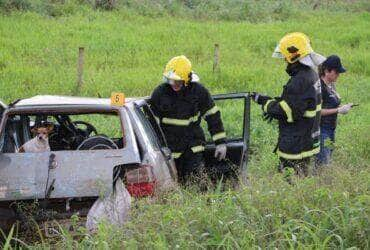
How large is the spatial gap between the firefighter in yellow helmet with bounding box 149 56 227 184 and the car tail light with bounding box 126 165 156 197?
1661 millimetres

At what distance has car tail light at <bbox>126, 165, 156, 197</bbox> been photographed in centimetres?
533

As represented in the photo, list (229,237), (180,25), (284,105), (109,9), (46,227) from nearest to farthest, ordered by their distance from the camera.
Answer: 1. (229,237)
2. (46,227)
3. (284,105)
4. (180,25)
5. (109,9)

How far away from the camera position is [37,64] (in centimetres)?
1688

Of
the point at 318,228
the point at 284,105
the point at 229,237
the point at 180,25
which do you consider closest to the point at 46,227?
the point at 229,237

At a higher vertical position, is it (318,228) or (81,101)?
(81,101)

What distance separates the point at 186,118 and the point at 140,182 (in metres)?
1.90

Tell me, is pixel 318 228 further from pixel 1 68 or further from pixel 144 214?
pixel 1 68

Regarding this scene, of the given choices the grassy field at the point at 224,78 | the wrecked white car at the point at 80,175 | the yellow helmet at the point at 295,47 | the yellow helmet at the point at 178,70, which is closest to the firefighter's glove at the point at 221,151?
the grassy field at the point at 224,78

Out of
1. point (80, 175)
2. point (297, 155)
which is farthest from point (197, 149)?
point (80, 175)

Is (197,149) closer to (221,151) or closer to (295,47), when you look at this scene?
(221,151)

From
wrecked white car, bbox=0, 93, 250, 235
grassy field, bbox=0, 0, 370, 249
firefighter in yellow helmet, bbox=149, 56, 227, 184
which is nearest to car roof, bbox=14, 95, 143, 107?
wrecked white car, bbox=0, 93, 250, 235

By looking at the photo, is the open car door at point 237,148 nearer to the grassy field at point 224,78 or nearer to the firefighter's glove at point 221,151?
the firefighter's glove at point 221,151

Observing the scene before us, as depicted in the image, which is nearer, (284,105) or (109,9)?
(284,105)

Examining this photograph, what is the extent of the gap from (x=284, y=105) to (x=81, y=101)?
1.78 metres
